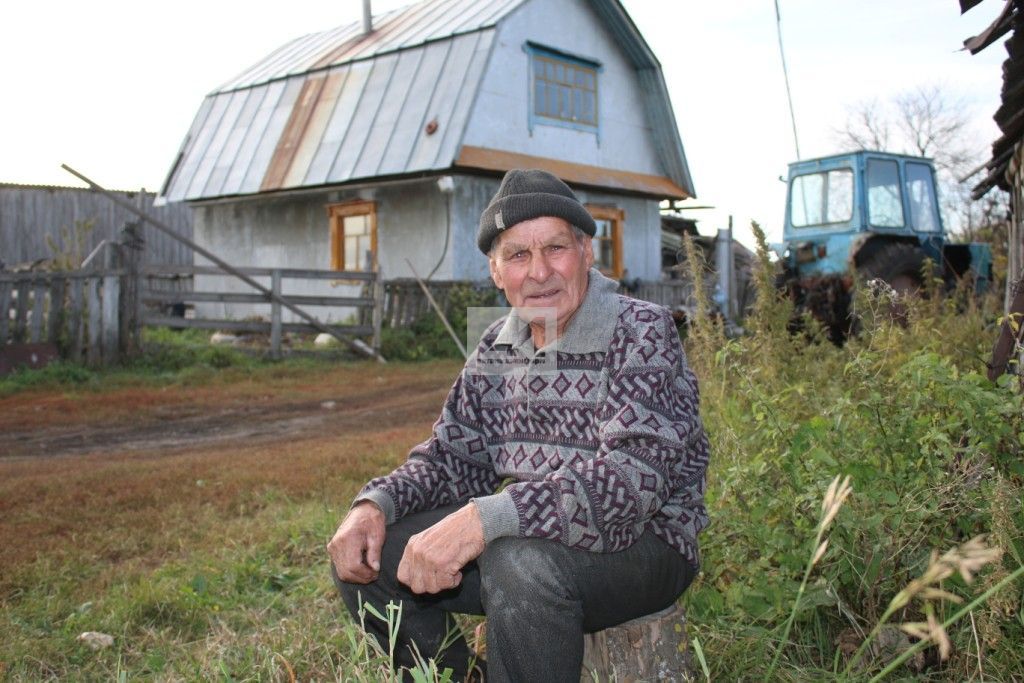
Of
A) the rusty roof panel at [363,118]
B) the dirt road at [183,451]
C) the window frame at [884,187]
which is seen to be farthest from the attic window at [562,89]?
the dirt road at [183,451]

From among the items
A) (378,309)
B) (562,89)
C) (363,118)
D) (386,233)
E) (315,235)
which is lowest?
(378,309)

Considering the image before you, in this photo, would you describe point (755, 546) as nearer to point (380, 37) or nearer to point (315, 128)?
point (315, 128)

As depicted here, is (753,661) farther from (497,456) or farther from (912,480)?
(497,456)

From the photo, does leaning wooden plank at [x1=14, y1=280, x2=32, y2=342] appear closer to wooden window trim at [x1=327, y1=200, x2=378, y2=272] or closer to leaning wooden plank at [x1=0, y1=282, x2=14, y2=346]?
leaning wooden plank at [x1=0, y1=282, x2=14, y2=346]

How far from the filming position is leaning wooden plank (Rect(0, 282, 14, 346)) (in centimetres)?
935

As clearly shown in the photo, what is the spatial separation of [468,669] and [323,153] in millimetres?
12857

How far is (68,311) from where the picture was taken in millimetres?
9812

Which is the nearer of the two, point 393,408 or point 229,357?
point 393,408

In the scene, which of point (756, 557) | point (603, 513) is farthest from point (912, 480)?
point (603, 513)

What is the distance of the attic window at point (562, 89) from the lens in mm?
14656

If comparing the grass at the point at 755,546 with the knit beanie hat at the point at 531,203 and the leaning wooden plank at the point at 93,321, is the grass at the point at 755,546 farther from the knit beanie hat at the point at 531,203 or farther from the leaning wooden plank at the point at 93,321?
the leaning wooden plank at the point at 93,321

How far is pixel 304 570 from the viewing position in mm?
3949

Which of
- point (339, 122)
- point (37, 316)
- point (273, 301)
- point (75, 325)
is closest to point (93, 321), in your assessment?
point (75, 325)

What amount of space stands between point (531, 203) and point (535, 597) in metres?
1.05
